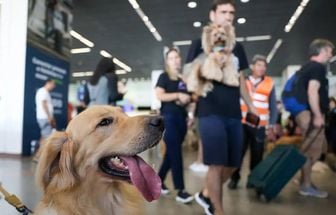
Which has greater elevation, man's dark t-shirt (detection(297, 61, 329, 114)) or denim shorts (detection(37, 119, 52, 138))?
man's dark t-shirt (detection(297, 61, 329, 114))

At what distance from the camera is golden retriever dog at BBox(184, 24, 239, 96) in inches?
104

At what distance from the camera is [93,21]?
11.5 metres

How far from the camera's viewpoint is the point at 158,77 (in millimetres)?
4070

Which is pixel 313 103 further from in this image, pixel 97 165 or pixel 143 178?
pixel 97 165

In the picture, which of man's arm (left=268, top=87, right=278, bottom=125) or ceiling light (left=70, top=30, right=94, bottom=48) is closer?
man's arm (left=268, top=87, right=278, bottom=125)

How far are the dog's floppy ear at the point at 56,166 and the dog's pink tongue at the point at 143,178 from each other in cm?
24

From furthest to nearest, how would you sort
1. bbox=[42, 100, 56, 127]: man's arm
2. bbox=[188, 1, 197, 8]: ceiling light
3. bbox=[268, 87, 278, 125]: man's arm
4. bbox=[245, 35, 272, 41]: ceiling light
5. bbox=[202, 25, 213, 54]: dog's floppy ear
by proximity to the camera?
bbox=[245, 35, 272, 41]: ceiling light < bbox=[188, 1, 197, 8]: ceiling light < bbox=[42, 100, 56, 127]: man's arm < bbox=[268, 87, 278, 125]: man's arm < bbox=[202, 25, 213, 54]: dog's floppy ear

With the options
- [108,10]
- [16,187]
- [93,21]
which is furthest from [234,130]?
[93,21]

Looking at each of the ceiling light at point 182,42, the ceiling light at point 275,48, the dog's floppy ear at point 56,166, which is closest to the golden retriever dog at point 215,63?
the dog's floppy ear at point 56,166

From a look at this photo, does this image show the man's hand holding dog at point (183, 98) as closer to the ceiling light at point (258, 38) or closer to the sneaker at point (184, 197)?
the sneaker at point (184, 197)

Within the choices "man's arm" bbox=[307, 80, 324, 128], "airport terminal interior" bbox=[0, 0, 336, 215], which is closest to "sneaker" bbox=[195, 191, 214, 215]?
"airport terminal interior" bbox=[0, 0, 336, 215]

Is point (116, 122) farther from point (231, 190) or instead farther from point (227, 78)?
point (231, 190)

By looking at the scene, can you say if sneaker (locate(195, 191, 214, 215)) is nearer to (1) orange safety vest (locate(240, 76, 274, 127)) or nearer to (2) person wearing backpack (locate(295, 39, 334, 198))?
(2) person wearing backpack (locate(295, 39, 334, 198))

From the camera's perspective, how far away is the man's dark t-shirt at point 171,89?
3.64 metres
